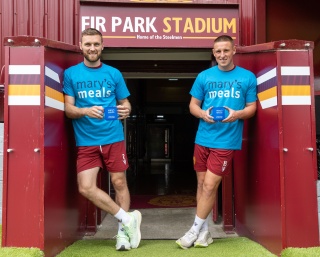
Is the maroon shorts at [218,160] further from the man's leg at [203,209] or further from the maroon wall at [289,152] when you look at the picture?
the maroon wall at [289,152]

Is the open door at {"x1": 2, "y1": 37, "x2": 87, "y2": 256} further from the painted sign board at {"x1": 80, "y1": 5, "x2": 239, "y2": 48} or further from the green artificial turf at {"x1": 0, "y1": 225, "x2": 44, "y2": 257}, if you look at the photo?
the painted sign board at {"x1": 80, "y1": 5, "x2": 239, "y2": 48}

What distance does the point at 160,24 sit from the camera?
4207 millimetres

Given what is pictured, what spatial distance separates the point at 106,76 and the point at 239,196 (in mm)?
1803

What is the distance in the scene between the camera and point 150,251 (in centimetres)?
318

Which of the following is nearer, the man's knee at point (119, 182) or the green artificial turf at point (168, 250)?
the green artificial turf at point (168, 250)

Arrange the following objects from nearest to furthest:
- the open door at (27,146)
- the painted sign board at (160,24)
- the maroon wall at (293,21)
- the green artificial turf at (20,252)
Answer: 1. the green artificial turf at (20,252)
2. the open door at (27,146)
3. the painted sign board at (160,24)
4. the maroon wall at (293,21)

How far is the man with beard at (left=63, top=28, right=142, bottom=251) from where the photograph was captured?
3238mm

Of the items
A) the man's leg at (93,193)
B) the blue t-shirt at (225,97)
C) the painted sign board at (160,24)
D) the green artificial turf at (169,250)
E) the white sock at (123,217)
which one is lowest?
the green artificial turf at (169,250)

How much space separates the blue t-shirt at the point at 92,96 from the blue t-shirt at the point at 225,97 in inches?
29.7

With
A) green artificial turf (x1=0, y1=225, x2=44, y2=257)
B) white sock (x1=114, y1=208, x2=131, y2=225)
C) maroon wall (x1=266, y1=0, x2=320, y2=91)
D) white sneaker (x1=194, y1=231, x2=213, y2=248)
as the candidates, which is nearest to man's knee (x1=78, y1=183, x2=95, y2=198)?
white sock (x1=114, y1=208, x2=131, y2=225)

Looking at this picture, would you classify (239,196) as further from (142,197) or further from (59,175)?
(142,197)

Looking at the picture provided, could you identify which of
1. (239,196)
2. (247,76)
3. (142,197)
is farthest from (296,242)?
(142,197)

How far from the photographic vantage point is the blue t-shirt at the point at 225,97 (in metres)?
3.24

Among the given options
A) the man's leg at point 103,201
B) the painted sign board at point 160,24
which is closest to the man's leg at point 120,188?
the man's leg at point 103,201
